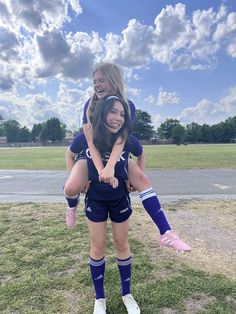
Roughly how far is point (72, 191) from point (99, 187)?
22 cm

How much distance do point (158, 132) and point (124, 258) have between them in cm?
11719

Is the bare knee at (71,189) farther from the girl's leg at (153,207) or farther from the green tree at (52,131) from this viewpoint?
the green tree at (52,131)

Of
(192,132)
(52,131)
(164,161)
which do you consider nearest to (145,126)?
(192,132)

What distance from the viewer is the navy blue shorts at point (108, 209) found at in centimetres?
269

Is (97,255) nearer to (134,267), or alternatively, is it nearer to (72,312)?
(72,312)

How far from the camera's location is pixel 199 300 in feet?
10.1

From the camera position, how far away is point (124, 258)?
296cm

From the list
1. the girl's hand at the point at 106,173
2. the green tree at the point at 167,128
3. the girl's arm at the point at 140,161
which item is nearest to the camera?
the girl's hand at the point at 106,173

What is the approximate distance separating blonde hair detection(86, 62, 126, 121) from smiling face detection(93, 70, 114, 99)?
0.9 inches

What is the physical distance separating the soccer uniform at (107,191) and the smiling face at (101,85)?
1.24 ft

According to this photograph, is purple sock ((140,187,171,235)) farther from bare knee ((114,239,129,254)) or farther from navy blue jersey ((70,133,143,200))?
bare knee ((114,239,129,254))

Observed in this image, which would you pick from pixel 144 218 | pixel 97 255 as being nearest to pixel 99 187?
pixel 97 255

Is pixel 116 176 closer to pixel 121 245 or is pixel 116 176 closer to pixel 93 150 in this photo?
pixel 93 150

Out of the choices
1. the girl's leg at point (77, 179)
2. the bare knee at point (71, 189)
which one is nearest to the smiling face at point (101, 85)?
the girl's leg at point (77, 179)
